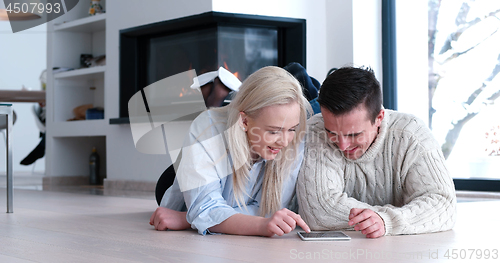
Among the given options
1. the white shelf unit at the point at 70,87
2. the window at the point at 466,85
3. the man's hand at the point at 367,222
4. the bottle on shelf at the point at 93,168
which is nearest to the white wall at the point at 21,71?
the white shelf unit at the point at 70,87

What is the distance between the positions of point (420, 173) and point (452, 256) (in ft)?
1.21

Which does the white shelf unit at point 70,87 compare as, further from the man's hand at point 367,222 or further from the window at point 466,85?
the man's hand at point 367,222

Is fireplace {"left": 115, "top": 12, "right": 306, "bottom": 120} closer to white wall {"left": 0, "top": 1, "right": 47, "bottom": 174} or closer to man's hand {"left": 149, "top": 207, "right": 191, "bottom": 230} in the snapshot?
man's hand {"left": 149, "top": 207, "right": 191, "bottom": 230}

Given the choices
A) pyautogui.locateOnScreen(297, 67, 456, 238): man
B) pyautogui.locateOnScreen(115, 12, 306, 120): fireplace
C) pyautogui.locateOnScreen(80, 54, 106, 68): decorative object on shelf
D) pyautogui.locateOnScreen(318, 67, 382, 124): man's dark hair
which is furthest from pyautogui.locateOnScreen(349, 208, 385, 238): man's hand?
pyautogui.locateOnScreen(80, 54, 106, 68): decorative object on shelf

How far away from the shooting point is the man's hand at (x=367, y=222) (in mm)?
1383

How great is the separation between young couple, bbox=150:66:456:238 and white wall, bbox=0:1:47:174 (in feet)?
19.3

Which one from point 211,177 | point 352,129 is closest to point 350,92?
point 352,129

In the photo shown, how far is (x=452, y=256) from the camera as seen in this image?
1.19 m

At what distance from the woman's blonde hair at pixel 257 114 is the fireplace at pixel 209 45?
1622mm

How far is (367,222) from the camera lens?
1.39 meters

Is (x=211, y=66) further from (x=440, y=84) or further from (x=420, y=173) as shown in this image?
(x=420, y=173)

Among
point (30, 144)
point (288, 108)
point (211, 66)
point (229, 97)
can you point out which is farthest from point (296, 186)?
point (30, 144)

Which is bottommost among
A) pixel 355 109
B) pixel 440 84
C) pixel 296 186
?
pixel 296 186

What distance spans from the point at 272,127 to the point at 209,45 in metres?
1.88
